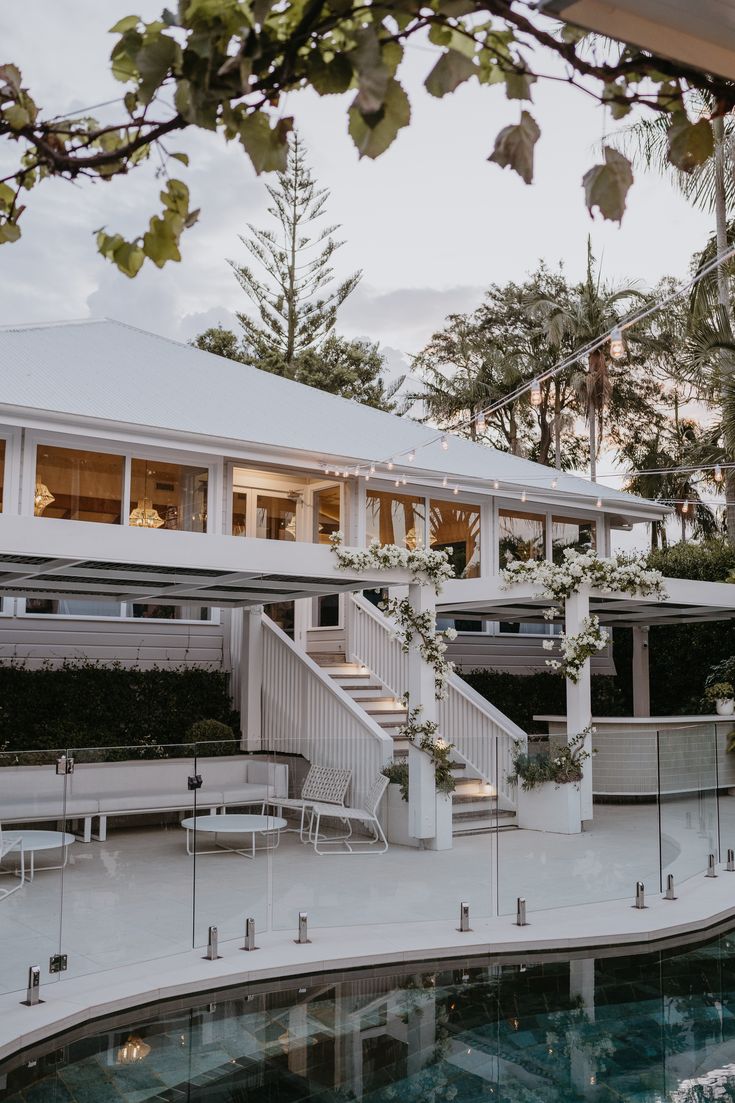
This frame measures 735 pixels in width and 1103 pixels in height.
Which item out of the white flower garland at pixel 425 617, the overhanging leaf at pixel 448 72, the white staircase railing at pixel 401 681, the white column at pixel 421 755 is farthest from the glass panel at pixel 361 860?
the overhanging leaf at pixel 448 72

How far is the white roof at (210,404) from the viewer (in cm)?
1423

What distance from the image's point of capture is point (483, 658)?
19000 mm

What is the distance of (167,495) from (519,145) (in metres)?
13.2

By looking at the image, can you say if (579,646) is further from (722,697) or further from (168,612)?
(168,612)

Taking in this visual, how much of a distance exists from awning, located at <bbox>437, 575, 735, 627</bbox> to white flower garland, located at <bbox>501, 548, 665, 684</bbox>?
243 millimetres

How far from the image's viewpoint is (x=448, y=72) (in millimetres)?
1889

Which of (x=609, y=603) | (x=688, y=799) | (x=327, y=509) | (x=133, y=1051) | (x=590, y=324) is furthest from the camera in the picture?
(x=590, y=324)

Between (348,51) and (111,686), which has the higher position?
(348,51)

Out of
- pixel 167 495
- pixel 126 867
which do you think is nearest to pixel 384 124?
pixel 126 867

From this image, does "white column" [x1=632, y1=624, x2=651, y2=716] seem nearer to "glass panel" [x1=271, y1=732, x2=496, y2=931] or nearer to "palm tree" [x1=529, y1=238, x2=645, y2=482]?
"glass panel" [x1=271, y1=732, x2=496, y2=931]

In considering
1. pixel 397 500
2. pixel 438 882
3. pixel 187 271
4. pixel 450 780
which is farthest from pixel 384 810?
pixel 187 271

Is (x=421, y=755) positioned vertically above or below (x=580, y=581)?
below

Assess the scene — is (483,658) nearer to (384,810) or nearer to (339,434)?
(339,434)

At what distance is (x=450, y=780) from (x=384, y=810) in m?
0.88
